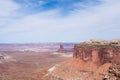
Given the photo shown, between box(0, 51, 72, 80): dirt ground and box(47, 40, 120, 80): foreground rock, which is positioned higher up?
box(47, 40, 120, 80): foreground rock

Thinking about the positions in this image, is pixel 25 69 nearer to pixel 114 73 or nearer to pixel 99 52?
pixel 99 52

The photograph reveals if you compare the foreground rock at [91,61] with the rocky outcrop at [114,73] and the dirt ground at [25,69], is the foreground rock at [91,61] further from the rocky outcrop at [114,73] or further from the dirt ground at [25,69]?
the rocky outcrop at [114,73]

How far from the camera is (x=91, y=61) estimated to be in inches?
2207

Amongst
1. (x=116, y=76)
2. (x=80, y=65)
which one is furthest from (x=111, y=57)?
(x=116, y=76)

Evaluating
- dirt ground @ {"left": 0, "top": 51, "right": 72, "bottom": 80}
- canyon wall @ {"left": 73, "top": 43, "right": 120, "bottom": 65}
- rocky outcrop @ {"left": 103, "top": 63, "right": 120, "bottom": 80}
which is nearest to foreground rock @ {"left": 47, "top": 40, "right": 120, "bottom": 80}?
canyon wall @ {"left": 73, "top": 43, "right": 120, "bottom": 65}

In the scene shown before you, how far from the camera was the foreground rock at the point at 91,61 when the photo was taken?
51.5 meters

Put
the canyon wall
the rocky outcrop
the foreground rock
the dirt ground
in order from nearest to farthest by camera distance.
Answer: the rocky outcrop, the canyon wall, the foreground rock, the dirt ground

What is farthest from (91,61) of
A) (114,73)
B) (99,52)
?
(114,73)

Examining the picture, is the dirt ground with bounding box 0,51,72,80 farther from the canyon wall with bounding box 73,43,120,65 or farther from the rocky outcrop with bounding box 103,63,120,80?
the rocky outcrop with bounding box 103,63,120,80

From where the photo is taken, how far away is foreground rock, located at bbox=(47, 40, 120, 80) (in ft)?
169

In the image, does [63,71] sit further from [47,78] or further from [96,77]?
[96,77]

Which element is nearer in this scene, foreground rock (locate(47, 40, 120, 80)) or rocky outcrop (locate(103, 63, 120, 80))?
rocky outcrop (locate(103, 63, 120, 80))

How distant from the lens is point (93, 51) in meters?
55.8

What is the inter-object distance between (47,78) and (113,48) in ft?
68.7
